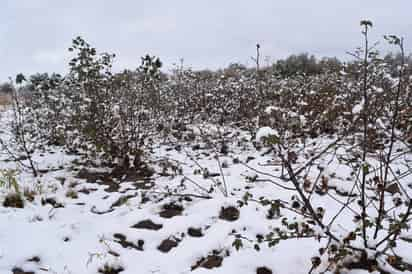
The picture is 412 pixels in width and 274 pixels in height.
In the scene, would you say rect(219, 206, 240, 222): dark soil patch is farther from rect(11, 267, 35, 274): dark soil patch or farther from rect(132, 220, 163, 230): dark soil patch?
rect(11, 267, 35, 274): dark soil patch

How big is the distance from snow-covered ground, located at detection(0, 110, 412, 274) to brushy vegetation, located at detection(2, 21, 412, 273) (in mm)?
165

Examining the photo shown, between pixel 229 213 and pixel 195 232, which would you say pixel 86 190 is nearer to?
pixel 195 232

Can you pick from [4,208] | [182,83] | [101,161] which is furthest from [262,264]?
[182,83]

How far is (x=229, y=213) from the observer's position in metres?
2.95

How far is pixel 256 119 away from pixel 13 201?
4461mm

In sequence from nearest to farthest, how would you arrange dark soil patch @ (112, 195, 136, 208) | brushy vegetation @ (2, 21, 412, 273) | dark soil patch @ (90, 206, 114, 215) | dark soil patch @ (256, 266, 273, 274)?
1. dark soil patch @ (256, 266, 273, 274)
2. brushy vegetation @ (2, 21, 412, 273)
3. dark soil patch @ (90, 206, 114, 215)
4. dark soil patch @ (112, 195, 136, 208)

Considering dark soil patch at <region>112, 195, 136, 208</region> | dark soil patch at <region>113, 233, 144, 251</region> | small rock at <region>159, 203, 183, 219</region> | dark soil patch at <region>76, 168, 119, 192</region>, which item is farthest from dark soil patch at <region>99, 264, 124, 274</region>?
dark soil patch at <region>76, 168, 119, 192</region>

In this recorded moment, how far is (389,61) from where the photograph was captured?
6.56 m

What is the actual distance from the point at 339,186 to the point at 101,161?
3629 mm

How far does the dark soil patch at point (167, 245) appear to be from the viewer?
2537 millimetres

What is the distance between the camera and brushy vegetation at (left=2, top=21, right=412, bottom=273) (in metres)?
2.51

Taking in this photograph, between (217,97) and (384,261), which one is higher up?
(217,97)

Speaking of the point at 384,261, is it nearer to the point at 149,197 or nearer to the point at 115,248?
the point at 115,248

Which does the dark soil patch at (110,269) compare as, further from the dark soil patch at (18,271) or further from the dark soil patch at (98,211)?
the dark soil patch at (98,211)
